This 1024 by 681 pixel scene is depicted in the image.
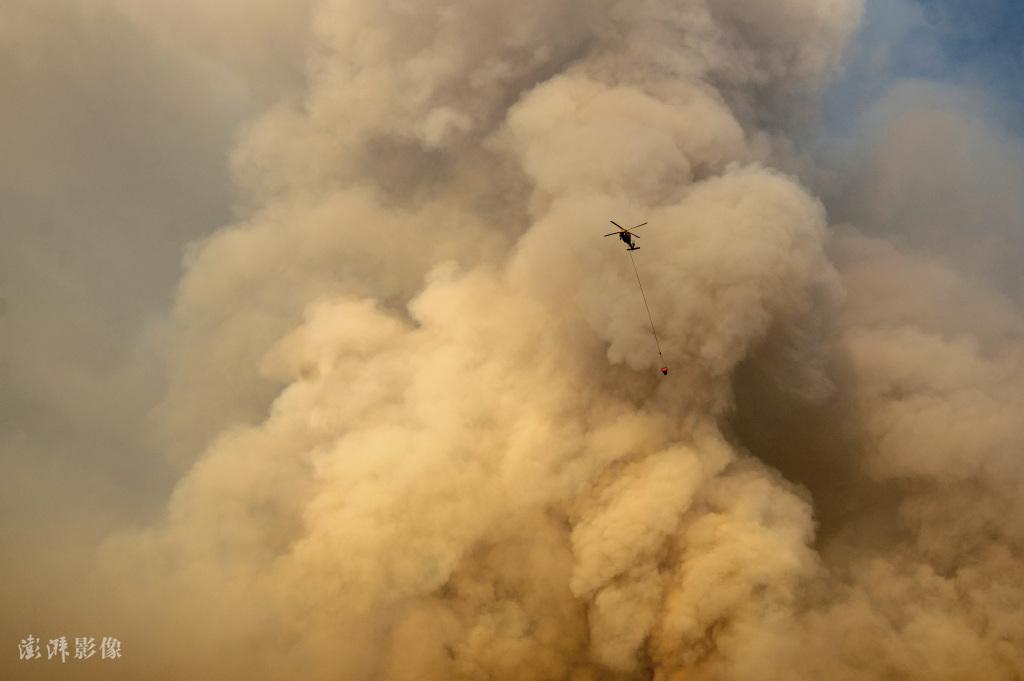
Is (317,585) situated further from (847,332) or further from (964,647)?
(847,332)

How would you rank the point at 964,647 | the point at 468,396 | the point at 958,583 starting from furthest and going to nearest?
the point at 468,396, the point at 958,583, the point at 964,647

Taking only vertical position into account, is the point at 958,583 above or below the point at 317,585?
below

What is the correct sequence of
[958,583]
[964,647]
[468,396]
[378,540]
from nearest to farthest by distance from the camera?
[964,647]
[958,583]
[378,540]
[468,396]

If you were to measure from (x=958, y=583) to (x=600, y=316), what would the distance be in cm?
1436

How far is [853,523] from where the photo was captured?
25.9 m

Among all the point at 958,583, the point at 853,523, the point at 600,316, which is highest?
the point at 600,316

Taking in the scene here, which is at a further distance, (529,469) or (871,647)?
(529,469)

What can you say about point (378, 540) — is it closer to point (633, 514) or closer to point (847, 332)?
point (633, 514)

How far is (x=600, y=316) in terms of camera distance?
2536 cm

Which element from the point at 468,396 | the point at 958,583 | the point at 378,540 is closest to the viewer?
the point at 958,583

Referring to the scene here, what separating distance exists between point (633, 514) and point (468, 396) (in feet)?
25.4

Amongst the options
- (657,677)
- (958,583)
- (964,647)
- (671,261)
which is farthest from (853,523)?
(671,261)

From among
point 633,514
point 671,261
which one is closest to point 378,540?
point 633,514

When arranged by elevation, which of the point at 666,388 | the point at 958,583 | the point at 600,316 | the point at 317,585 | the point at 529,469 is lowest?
the point at 958,583
